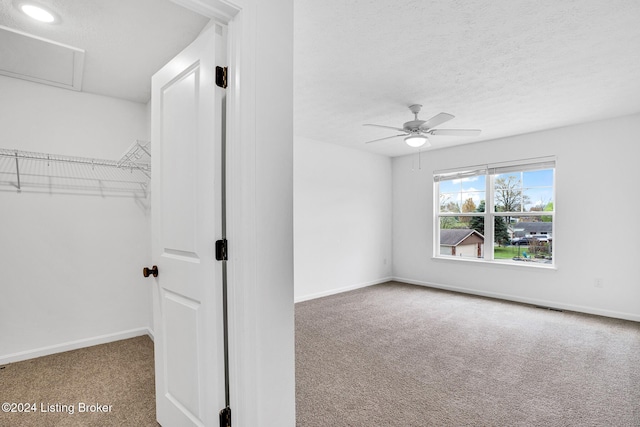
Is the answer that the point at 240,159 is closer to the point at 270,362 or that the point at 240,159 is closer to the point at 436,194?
the point at 270,362

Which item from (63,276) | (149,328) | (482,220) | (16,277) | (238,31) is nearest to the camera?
(238,31)

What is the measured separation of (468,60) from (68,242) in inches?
152

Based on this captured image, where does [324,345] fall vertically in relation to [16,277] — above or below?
below

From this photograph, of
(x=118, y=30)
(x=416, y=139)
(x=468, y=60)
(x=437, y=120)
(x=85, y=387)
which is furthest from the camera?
(x=416, y=139)

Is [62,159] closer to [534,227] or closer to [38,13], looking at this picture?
[38,13]

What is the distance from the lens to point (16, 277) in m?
2.73

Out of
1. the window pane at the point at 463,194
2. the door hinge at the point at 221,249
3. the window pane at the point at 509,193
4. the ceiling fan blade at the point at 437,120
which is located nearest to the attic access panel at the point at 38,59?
the door hinge at the point at 221,249

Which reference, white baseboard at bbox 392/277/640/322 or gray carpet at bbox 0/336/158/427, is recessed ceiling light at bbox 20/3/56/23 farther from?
white baseboard at bbox 392/277/640/322

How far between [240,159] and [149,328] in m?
2.79

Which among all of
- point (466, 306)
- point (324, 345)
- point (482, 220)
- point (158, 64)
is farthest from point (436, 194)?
point (158, 64)

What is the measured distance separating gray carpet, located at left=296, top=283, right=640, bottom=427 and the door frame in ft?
2.51

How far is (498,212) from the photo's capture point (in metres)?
5.02

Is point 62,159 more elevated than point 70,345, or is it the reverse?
point 62,159

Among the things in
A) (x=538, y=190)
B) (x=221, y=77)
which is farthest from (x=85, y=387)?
(x=538, y=190)
